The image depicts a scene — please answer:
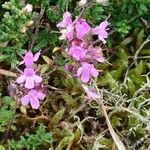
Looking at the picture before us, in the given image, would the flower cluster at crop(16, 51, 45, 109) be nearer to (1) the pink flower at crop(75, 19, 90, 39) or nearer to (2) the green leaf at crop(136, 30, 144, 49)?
(1) the pink flower at crop(75, 19, 90, 39)

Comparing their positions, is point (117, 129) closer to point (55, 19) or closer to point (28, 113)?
point (28, 113)

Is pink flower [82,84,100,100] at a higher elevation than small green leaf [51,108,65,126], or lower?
higher

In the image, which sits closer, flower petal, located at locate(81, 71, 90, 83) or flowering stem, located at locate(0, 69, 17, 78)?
flower petal, located at locate(81, 71, 90, 83)

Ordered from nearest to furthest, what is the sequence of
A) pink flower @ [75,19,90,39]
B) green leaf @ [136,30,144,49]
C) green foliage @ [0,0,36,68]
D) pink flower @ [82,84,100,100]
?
pink flower @ [75,19,90,39] → green foliage @ [0,0,36,68] → pink flower @ [82,84,100,100] → green leaf @ [136,30,144,49]

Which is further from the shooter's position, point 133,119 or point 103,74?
point 103,74

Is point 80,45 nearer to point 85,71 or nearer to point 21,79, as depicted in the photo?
point 85,71

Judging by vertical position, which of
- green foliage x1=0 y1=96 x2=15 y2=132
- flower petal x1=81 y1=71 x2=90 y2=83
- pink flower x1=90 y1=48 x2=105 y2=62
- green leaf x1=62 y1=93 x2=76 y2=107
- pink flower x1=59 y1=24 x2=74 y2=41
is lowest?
green leaf x1=62 y1=93 x2=76 y2=107

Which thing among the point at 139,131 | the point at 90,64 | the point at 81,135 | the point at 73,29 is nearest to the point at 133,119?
the point at 139,131

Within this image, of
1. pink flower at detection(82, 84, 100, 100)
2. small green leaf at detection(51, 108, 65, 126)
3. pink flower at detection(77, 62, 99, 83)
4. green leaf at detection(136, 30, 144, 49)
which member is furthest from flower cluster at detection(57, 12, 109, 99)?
green leaf at detection(136, 30, 144, 49)
